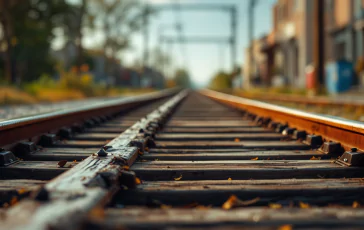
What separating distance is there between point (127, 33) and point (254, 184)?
43.5m

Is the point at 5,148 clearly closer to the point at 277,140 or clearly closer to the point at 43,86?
the point at 277,140

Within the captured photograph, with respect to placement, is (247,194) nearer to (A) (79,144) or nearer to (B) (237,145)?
(B) (237,145)

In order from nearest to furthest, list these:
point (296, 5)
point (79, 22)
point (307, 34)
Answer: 1. point (79, 22)
2. point (307, 34)
3. point (296, 5)

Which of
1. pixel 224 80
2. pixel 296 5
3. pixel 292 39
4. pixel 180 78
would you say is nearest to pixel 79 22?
pixel 296 5

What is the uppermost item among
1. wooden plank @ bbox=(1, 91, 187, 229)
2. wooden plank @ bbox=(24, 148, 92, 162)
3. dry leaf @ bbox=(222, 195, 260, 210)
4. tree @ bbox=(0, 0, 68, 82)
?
tree @ bbox=(0, 0, 68, 82)

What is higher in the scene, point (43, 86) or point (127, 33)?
point (127, 33)

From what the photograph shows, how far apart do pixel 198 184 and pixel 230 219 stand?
1.88ft

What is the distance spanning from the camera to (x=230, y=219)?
1311mm

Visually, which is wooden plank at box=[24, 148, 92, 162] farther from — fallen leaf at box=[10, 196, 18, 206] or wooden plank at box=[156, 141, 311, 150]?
fallen leaf at box=[10, 196, 18, 206]

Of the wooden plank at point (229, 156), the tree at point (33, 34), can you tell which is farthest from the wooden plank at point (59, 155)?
A: the tree at point (33, 34)

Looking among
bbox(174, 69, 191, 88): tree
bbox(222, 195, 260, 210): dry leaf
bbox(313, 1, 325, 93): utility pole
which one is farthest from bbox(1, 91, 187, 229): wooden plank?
bbox(174, 69, 191, 88): tree

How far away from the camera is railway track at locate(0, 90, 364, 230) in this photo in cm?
128

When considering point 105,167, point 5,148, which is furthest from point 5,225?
point 5,148

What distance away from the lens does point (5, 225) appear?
1142mm
